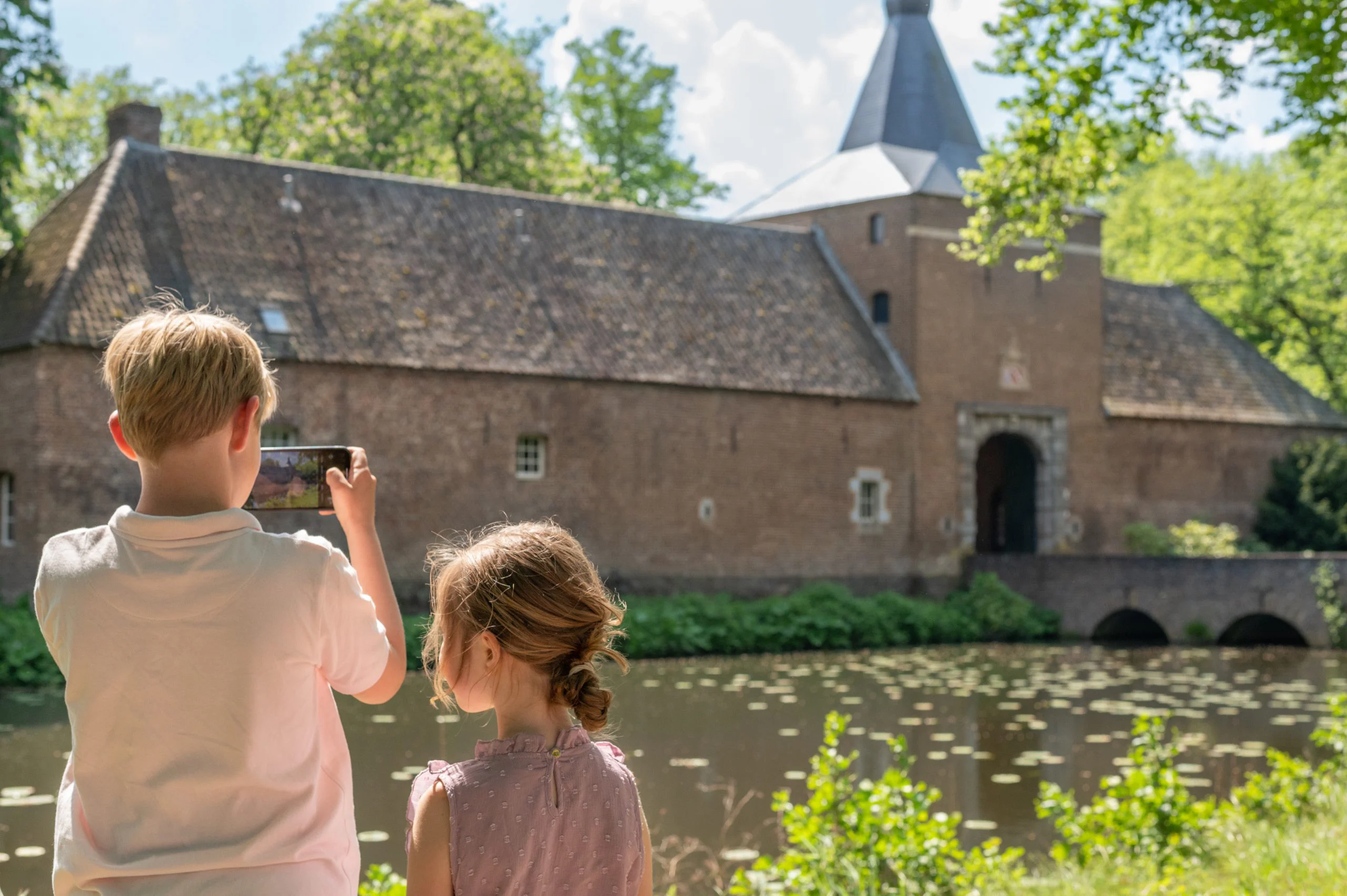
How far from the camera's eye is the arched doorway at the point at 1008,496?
91.3ft

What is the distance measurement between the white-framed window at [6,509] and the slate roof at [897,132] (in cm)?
1521

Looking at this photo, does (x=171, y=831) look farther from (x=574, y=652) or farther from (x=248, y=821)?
(x=574, y=652)

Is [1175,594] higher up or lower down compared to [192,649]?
lower down

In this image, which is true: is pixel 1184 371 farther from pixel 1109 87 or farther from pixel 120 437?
pixel 120 437

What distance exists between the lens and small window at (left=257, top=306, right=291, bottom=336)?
64.5 ft

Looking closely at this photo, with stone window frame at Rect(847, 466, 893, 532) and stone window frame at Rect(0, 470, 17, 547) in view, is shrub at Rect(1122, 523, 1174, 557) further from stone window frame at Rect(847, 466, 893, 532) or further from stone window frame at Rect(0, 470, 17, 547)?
stone window frame at Rect(0, 470, 17, 547)

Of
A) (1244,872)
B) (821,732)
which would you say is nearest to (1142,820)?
(1244,872)

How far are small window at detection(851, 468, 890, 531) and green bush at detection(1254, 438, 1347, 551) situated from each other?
8.67m

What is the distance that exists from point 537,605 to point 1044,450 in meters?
26.0

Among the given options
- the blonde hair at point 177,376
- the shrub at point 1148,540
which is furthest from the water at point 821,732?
the shrub at point 1148,540

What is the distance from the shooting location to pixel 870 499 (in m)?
25.4

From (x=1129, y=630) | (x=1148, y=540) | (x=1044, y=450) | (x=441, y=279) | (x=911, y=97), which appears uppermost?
(x=911, y=97)

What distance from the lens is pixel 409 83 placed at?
1189 inches

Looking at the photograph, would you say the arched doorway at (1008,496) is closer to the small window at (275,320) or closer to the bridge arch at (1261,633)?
the bridge arch at (1261,633)
